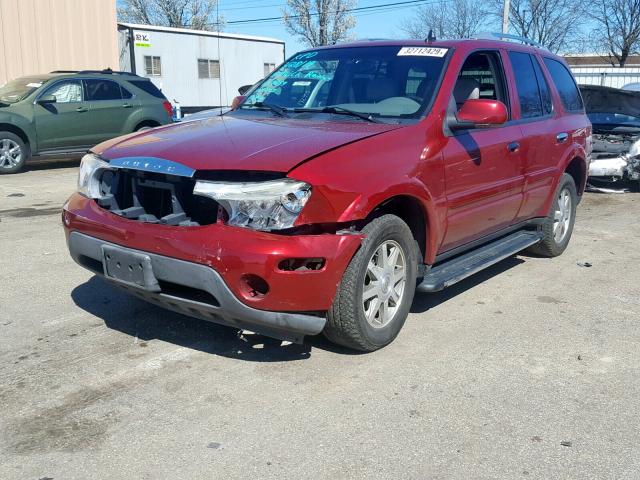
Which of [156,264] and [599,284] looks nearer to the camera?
[156,264]

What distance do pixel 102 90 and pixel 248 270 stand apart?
10.7 metres

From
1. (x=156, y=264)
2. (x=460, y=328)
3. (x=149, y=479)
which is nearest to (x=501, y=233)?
(x=460, y=328)

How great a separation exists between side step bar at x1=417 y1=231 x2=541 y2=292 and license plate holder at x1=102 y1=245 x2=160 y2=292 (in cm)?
167

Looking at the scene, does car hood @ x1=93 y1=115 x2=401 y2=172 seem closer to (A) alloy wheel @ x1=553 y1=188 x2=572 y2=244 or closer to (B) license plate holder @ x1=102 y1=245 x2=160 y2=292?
(B) license plate holder @ x1=102 y1=245 x2=160 y2=292

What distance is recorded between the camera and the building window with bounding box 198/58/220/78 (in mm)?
24375

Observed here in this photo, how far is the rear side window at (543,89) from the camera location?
5.87 metres

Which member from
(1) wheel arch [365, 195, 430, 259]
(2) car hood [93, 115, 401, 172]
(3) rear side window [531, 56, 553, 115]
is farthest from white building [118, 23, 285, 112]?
(1) wheel arch [365, 195, 430, 259]

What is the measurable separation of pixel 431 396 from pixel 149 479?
4.91 ft

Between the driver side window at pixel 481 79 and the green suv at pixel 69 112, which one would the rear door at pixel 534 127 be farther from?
the green suv at pixel 69 112

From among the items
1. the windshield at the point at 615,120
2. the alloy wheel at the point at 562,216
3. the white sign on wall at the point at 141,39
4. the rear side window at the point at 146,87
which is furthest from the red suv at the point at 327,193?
the white sign on wall at the point at 141,39

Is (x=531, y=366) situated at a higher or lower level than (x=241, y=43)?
lower

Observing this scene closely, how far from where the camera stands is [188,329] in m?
4.38

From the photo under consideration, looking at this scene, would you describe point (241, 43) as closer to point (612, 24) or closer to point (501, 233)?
point (501, 233)

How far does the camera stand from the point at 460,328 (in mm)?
4566
